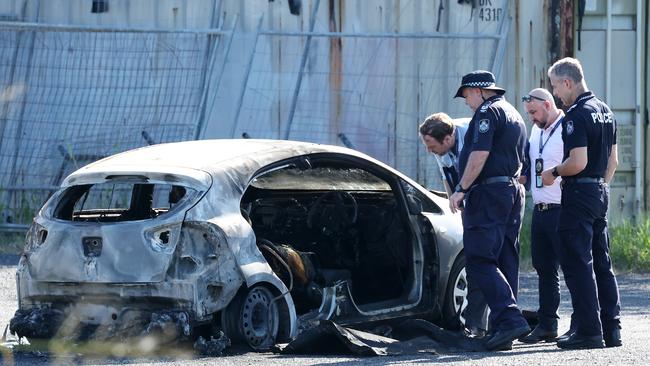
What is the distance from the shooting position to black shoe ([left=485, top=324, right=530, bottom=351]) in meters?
8.44

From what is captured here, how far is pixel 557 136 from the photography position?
923cm

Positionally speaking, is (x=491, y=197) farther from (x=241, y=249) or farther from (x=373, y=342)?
(x=241, y=249)

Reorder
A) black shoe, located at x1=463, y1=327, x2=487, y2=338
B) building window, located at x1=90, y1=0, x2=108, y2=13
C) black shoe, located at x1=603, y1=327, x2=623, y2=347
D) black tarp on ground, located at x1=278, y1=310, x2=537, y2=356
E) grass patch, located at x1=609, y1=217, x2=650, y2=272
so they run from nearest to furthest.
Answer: black tarp on ground, located at x1=278, y1=310, x2=537, y2=356
black shoe, located at x1=603, y1=327, x2=623, y2=347
black shoe, located at x1=463, y1=327, x2=487, y2=338
grass patch, located at x1=609, y1=217, x2=650, y2=272
building window, located at x1=90, y1=0, x2=108, y2=13

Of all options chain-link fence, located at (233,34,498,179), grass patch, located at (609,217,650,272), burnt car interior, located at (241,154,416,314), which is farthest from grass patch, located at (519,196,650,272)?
burnt car interior, located at (241,154,416,314)

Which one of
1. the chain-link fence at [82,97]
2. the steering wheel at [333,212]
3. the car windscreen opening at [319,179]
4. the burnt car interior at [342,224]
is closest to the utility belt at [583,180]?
the burnt car interior at [342,224]

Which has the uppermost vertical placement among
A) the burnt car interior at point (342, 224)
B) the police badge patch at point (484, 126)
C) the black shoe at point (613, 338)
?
the police badge patch at point (484, 126)

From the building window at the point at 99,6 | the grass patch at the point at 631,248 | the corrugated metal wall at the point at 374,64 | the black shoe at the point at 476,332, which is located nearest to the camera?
the black shoe at the point at 476,332

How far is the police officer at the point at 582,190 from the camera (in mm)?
8547

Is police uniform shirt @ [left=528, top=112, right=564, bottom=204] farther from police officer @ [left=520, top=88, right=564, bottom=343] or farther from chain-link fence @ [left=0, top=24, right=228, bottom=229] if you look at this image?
chain-link fence @ [left=0, top=24, right=228, bottom=229]

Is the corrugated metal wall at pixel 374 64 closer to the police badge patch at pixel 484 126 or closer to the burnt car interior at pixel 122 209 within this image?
the burnt car interior at pixel 122 209

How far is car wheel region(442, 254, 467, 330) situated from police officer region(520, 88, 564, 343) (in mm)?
573

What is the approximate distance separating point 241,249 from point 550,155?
2.30 meters

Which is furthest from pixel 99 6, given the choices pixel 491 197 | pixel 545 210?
pixel 491 197

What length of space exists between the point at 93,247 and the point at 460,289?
277 cm
